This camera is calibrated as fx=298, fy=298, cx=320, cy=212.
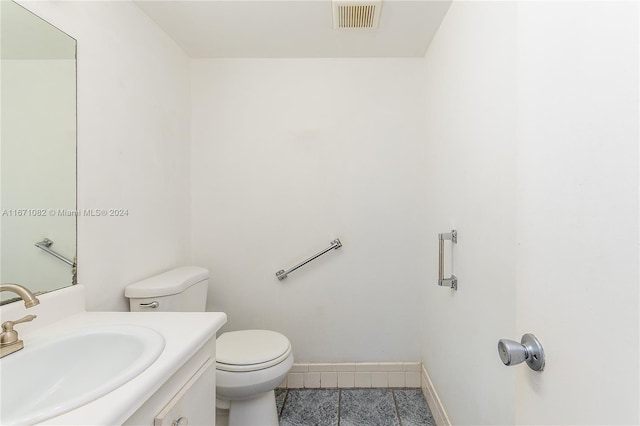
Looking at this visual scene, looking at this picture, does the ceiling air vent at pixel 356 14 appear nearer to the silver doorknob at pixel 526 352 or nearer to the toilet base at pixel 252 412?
the silver doorknob at pixel 526 352

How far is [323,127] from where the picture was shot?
2.00 meters

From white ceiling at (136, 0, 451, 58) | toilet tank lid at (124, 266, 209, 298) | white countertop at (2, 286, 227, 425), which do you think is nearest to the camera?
white countertop at (2, 286, 227, 425)

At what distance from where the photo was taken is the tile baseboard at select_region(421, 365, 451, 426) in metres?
1.56

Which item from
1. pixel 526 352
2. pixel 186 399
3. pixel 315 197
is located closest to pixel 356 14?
pixel 315 197

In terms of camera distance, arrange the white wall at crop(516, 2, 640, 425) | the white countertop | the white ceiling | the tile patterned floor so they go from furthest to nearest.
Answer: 1. the tile patterned floor
2. the white ceiling
3. the white countertop
4. the white wall at crop(516, 2, 640, 425)

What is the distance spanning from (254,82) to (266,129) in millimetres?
326

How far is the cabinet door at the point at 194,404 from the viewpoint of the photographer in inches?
30.9

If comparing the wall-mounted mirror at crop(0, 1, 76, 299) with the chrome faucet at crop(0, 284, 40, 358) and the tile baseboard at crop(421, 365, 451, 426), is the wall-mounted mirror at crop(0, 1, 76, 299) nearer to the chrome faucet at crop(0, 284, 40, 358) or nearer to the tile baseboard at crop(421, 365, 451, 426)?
the chrome faucet at crop(0, 284, 40, 358)

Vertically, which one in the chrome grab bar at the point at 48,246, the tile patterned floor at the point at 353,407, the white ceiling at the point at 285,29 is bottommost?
the tile patterned floor at the point at 353,407

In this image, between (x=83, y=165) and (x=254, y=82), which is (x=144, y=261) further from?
(x=254, y=82)

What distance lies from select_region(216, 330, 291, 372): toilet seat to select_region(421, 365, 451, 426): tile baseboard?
872mm

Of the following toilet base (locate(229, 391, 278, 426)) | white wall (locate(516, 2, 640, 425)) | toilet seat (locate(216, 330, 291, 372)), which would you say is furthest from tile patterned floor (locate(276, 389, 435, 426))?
white wall (locate(516, 2, 640, 425))

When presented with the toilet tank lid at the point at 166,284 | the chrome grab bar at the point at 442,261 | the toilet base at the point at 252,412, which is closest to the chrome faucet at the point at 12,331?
the toilet tank lid at the point at 166,284

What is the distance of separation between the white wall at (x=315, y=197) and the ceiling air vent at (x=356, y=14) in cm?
37
